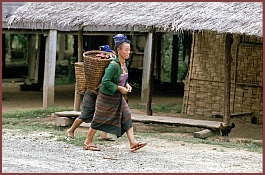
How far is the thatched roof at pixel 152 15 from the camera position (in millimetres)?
10648

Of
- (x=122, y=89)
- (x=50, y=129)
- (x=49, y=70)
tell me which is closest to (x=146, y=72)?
(x=49, y=70)

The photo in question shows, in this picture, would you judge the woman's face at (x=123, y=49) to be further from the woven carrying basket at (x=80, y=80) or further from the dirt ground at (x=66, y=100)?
the dirt ground at (x=66, y=100)

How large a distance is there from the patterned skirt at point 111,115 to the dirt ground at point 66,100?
10.7ft

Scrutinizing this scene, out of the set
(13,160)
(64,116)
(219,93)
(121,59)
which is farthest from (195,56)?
(13,160)

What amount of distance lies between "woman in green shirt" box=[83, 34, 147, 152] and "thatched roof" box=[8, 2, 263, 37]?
9.12 ft

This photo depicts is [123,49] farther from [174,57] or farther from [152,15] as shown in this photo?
[174,57]

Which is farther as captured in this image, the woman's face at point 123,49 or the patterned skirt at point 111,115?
the patterned skirt at point 111,115

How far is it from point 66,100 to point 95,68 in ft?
28.7

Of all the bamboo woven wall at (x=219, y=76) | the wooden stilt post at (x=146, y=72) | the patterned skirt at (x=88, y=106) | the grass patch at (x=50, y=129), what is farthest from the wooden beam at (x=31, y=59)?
the patterned skirt at (x=88, y=106)

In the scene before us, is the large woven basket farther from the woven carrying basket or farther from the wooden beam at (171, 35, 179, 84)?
the wooden beam at (171, 35, 179, 84)

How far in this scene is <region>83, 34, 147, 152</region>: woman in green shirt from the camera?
8.34 metres

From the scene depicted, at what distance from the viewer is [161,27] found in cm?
Answer: 1134

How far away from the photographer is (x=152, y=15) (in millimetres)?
11805

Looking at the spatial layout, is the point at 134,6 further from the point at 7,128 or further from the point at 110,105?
the point at 110,105
